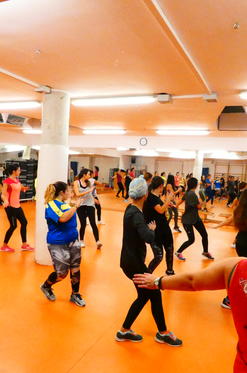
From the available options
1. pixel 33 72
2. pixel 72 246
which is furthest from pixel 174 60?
pixel 72 246

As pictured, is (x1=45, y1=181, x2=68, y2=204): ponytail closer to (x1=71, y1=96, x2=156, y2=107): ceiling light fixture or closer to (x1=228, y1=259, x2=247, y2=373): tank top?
Answer: (x1=71, y1=96, x2=156, y2=107): ceiling light fixture

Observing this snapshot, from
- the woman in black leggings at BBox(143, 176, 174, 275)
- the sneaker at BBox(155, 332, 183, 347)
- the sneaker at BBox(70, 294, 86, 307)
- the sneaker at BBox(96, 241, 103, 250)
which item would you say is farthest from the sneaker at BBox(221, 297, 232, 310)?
the sneaker at BBox(96, 241, 103, 250)

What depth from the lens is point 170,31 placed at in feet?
8.18

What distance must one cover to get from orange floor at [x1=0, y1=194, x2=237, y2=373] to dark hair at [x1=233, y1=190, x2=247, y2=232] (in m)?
1.81

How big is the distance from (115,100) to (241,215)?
168 inches

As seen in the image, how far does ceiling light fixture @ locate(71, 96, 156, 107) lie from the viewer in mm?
4939

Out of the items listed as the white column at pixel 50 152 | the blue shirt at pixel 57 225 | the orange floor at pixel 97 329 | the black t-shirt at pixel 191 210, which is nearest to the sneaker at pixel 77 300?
the orange floor at pixel 97 329

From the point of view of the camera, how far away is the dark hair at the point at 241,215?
1.28 metres

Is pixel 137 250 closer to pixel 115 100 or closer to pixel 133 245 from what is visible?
pixel 133 245

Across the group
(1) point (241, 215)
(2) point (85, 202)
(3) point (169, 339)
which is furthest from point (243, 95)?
(1) point (241, 215)

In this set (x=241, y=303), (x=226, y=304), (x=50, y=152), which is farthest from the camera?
(x=50, y=152)

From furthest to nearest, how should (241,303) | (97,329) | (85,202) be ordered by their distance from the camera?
1. (85,202)
2. (97,329)
3. (241,303)

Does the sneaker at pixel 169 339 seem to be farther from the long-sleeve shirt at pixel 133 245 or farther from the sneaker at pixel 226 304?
the sneaker at pixel 226 304

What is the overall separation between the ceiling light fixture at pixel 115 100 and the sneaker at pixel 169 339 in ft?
11.6
